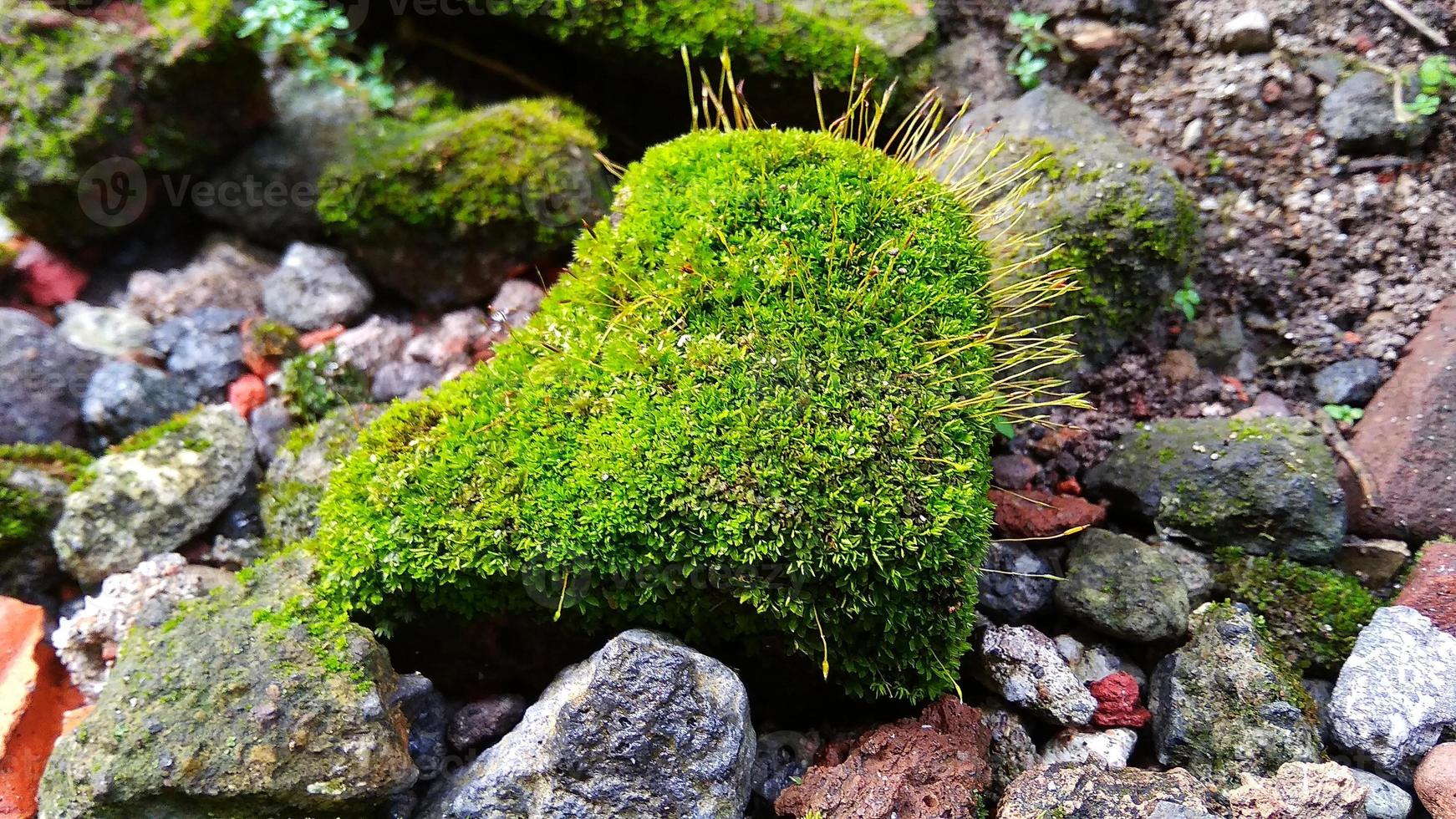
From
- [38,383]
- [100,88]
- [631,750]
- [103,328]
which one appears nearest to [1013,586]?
[631,750]

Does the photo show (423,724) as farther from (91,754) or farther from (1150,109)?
(1150,109)

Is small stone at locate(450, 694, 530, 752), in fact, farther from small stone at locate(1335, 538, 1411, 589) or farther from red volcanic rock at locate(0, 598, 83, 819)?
small stone at locate(1335, 538, 1411, 589)

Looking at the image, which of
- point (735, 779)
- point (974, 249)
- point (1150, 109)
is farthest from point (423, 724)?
point (1150, 109)

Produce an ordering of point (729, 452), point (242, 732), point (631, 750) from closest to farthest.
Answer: point (631, 750) → point (242, 732) → point (729, 452)

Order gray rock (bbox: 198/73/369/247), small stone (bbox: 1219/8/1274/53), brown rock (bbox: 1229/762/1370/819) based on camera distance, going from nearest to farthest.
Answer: brown rock (bbox: 1229/762/1370/819), small stone (bbox: 1219/8/1274/53), gray rock (bbox: 198/73/369/247)

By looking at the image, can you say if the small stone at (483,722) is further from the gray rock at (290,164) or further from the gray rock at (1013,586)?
the gray rock at (290,164)

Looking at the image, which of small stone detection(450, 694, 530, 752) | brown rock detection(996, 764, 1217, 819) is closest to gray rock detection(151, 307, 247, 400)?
small stone detection(450, 694, 530, 752)

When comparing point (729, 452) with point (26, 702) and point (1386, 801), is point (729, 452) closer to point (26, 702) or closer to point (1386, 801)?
point (1386, 801)
